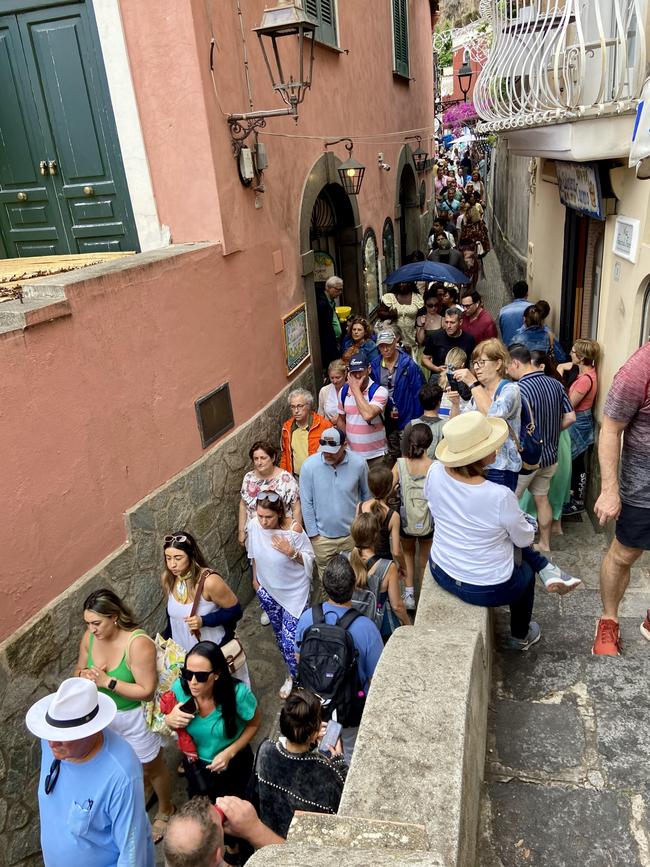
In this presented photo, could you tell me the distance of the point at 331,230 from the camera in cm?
1024

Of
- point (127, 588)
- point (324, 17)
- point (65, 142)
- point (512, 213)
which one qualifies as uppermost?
point (324, 17)

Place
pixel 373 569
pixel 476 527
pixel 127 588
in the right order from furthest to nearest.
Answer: pixel 127 588, pixel 373 569, pixel 476 527

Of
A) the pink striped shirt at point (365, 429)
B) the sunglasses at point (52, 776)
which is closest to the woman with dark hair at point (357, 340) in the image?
the pink striped shirt at point (365, 429)

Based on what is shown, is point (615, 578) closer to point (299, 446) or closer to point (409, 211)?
point (299, 446)

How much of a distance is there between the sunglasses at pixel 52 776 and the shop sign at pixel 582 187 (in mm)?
5771

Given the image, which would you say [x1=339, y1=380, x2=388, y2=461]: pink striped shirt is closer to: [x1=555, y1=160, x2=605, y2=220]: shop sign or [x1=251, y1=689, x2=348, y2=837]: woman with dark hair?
[x1=555, y1=160, x2=605, y2=220]: shop sign

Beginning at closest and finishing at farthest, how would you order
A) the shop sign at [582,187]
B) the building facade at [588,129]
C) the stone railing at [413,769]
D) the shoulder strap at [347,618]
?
the stone railing at [413,769] → the shoulder strap at [347,618] → the building facade at [588,129] → the shop sign at [582,187]

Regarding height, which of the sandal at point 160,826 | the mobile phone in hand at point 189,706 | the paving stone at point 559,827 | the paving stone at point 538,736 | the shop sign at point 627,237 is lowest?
the sandal at point 160,826

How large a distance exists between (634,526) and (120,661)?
2851mm

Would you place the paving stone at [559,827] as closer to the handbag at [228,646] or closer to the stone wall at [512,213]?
the handbag at [228,646]

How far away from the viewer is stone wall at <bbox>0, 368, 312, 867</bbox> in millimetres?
3432

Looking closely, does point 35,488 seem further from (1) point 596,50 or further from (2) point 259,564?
(1) point 596,50

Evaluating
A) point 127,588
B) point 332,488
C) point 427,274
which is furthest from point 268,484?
point 427,274

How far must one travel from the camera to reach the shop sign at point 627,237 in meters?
5.09
